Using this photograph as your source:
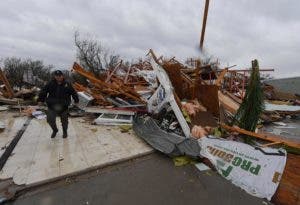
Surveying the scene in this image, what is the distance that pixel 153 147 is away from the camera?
3.99 meters

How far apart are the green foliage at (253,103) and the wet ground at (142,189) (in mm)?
1294

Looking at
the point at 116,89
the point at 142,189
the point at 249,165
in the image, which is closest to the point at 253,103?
the point at 249,165

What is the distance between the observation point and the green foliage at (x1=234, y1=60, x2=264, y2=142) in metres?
3.73

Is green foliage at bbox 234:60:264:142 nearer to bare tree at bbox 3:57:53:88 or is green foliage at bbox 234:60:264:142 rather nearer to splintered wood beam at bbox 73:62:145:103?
splintered wood beam at bbox 73:62:145:103

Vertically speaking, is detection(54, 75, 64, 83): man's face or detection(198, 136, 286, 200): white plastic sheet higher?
detection(54, 75, 64, 83): man's face

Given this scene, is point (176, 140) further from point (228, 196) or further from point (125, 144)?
point (228, 196)

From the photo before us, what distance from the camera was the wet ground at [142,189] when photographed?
97.1 inches

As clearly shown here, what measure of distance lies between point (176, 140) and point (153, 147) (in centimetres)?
46

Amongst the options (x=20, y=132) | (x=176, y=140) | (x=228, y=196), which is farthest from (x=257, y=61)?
(x=20, y=132)

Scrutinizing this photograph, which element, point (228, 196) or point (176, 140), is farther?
point (176, 140)

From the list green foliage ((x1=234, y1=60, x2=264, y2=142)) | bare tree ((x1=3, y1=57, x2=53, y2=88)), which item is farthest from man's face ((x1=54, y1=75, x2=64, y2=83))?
bare tree ((x1=3, y1=57, x2=53, y2=88))

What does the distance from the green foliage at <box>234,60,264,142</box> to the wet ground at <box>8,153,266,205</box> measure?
4.25 feet

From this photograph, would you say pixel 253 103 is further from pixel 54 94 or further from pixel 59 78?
pixel 54 94

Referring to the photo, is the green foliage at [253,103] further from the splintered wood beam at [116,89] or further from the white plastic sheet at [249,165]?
the splintered wood beam at [116,89]
